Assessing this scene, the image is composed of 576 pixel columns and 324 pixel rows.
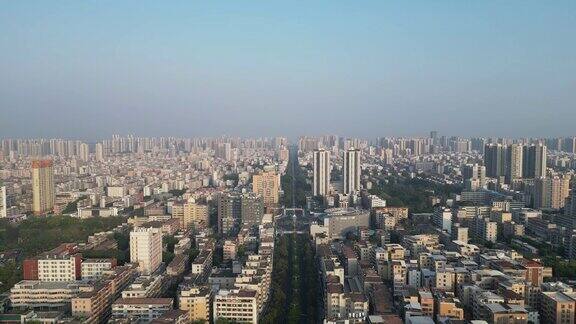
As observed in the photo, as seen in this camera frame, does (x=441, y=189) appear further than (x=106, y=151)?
No

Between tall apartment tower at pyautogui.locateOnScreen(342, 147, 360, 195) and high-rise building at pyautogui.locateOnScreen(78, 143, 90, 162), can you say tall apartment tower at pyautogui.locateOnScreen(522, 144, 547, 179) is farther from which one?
high-rise building at pyautogui.locateOnScreen(78, 143, 90, 162)

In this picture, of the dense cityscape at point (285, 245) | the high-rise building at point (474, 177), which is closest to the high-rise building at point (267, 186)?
the dense cityscape at point (285, 245)

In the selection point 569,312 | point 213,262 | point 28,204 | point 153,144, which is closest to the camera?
point 569,312

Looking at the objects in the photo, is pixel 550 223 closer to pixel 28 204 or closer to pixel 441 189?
pixel 441 189

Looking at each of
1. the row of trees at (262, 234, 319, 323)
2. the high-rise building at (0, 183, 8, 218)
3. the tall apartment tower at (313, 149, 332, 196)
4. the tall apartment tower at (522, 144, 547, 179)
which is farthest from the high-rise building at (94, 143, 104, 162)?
the tall apartment tower at (522, 144, 547, 179)

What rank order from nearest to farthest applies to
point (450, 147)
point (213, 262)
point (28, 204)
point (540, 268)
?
point (540, 268) < point (213, 262) < point (28, 204) < point (450, 147)

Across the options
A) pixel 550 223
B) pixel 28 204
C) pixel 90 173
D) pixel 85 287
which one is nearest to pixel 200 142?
pixel 90 173

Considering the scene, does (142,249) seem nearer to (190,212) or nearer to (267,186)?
(190,212)
